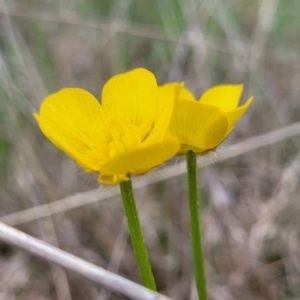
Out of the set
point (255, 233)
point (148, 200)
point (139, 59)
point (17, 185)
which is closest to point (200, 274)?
point (255, 233)

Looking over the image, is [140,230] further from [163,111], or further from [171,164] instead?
[171,164]

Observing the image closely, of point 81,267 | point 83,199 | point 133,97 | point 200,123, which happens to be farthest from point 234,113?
point 83,199

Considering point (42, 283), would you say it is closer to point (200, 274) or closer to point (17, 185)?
point (17, 185)

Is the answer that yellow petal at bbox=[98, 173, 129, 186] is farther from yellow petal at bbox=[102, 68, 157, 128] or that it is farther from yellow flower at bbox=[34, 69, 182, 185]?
yellow petal at bbox=[102, 68, 157, 128]

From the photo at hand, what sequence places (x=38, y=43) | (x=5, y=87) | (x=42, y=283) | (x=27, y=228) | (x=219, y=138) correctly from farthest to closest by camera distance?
(x=38, y=43) < (x=5, y=87) < (x=27, y=228) < (x=42, y=283) < (x=219, y=138)

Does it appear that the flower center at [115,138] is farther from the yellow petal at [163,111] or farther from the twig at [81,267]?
the twig at [81,267]

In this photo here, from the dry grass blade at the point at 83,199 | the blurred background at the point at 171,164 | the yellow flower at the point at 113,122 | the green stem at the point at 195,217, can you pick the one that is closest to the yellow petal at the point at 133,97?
the yellow flower at the point at 113,122
